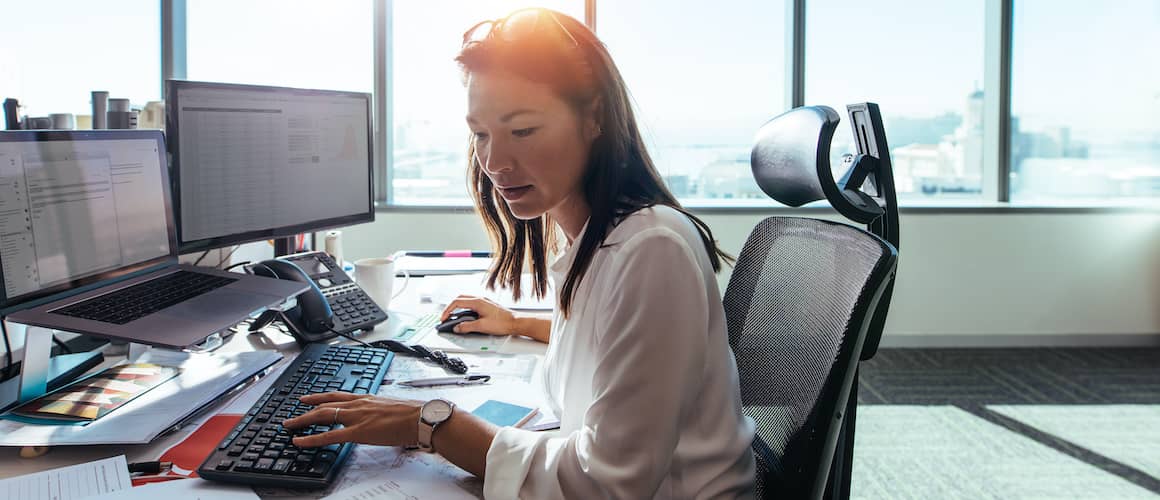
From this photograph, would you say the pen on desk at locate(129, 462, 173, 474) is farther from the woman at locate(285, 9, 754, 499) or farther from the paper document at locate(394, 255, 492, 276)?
the paper document at locate(394, 255, 492, 276)

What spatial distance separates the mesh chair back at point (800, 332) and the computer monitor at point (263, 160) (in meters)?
0.89

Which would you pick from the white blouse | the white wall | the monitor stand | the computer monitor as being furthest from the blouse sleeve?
the white wall

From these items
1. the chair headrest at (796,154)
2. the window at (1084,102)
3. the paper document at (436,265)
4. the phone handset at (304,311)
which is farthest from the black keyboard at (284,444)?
the window at (1084,102)

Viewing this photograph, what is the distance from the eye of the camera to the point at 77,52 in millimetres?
3225

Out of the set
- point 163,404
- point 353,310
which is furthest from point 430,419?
point 353,310

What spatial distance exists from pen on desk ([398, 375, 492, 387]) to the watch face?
9.6 inches

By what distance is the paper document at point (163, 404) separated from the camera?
0.89 metres

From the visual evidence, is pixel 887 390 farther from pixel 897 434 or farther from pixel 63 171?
pixel 63 171

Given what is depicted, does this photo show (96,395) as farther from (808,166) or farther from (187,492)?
(808,166)

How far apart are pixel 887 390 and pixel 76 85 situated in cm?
349

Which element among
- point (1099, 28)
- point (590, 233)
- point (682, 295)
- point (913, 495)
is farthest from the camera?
point (1099, 28)

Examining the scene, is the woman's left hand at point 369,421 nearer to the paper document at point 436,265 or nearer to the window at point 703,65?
the paper document at point 436,265

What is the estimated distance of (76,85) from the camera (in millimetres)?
3219

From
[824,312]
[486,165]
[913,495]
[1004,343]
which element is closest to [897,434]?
[913,495]
